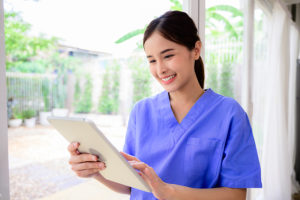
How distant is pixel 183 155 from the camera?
2.57 ft

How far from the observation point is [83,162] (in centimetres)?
62

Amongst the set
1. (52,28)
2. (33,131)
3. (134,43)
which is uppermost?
(52,28)

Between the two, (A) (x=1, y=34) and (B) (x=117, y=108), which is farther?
(B) (x=117, y=108)

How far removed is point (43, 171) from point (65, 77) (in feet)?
13.4

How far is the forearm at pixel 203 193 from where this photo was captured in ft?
1.98

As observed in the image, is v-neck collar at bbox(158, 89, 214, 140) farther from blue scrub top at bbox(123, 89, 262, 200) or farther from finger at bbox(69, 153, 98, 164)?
finger at bbox(69, 153, 98, 164)

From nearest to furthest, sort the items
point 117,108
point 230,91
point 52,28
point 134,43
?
point 134,43, point 230,91, point 52,28, point 117,108

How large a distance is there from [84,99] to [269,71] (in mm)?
6394

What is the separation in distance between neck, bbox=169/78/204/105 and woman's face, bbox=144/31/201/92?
0.22 ft

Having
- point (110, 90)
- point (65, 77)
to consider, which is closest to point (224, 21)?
point (110, 90)

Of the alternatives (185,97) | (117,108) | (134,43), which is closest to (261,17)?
(134,43)

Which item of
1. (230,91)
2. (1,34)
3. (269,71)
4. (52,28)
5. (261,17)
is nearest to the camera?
(1,34)

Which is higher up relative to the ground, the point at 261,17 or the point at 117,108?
the point at 261,17

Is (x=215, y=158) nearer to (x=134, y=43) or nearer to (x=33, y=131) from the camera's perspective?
(x=134, y=43)
